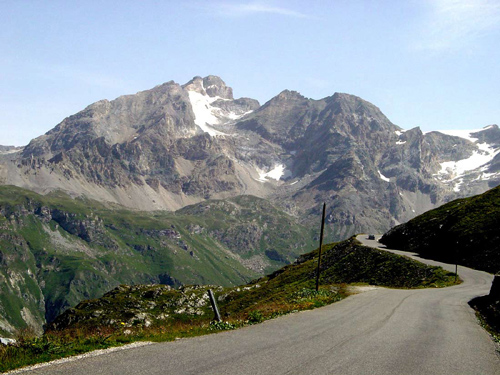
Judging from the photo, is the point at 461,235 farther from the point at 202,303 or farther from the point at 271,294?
the point at 202,303

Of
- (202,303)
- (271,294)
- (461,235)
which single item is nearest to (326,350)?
(461,235)

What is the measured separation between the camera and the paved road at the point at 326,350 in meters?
16.5

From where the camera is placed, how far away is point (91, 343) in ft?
63.3

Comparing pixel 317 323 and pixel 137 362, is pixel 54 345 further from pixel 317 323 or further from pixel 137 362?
pixel 317 323

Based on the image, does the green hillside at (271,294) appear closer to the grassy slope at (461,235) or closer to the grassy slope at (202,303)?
the grassy slope at (202,303)

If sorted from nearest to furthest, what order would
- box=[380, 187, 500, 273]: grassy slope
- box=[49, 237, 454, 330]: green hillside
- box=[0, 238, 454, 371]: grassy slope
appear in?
box=[0, 238, 454, 371]: grassy slope, box=[49, 237, 454, 330]: green hillside, box=[380, 187, 500, 273]: grassy slope

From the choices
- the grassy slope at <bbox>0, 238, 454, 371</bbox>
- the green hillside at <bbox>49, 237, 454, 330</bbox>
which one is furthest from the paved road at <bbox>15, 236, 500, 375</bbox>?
the green hillside at <bbox>49, 237, 454, 330</bbox>

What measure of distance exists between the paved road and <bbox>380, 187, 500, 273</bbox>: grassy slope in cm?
4128

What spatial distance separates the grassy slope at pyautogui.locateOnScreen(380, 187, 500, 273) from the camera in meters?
72.1

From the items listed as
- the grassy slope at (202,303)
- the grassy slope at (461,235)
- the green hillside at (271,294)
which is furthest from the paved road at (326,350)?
the grassy slope at (461,235)

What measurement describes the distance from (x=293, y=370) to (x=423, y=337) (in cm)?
1138

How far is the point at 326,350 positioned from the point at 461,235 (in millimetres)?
68975

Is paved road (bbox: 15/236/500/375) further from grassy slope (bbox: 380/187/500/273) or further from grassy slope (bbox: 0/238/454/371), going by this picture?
grassy slope (bbox: 380/187/500/273)

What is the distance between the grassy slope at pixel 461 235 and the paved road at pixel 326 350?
4128 centimetres
